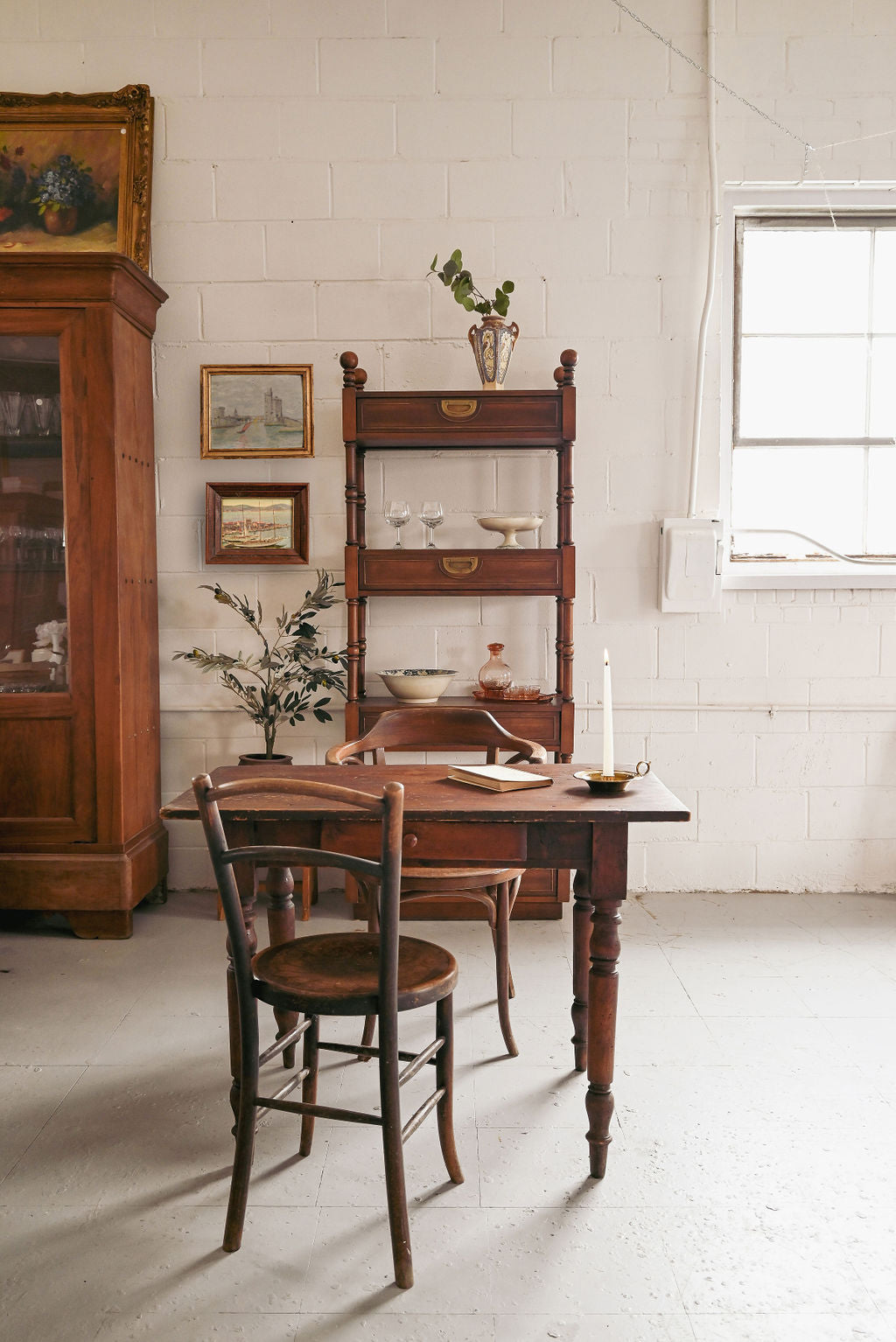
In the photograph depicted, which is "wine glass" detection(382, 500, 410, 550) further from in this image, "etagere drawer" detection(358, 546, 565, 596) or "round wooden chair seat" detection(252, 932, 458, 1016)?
"round wooden chair seat" detection(252, 932, 458, 1016)

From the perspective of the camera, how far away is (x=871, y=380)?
400 centimetres

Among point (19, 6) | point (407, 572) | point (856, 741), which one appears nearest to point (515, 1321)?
point (407, 572)

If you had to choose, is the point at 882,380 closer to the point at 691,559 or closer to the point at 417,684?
the point at 691,559

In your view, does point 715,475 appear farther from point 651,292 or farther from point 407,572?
point 407,572

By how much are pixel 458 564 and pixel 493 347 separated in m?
0.77

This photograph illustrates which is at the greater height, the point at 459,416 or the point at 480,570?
the point at 459,416

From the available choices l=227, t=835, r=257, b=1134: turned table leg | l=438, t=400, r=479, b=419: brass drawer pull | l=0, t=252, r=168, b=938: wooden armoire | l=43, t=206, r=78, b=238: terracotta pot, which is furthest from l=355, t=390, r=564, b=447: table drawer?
l=227, t=835, r=257, b=1134: turned table leg

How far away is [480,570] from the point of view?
11.7ft

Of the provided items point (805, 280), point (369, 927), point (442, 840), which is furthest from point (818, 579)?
point (442, 840)

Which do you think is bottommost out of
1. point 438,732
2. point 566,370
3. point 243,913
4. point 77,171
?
point 243,913

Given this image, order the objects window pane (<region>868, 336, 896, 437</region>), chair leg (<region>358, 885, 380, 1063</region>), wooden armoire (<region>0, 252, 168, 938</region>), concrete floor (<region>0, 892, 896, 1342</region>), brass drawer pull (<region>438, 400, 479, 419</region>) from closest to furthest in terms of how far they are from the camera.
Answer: concrete floor (<region>0, 892, 896, 1342</region>) < chair leg (<region>358, 885, 380, 1063</region>) < wooden armoire (<region>0, 252, 168, 938</region>) < brass drawer pull (<region>438, 400, 479, 419</region>) < window pane (<region>868, 336, 896, 437</region>)

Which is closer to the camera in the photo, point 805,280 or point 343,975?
point 343,975

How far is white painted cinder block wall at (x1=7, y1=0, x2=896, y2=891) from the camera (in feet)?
12.4

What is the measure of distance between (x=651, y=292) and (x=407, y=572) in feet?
4.68
